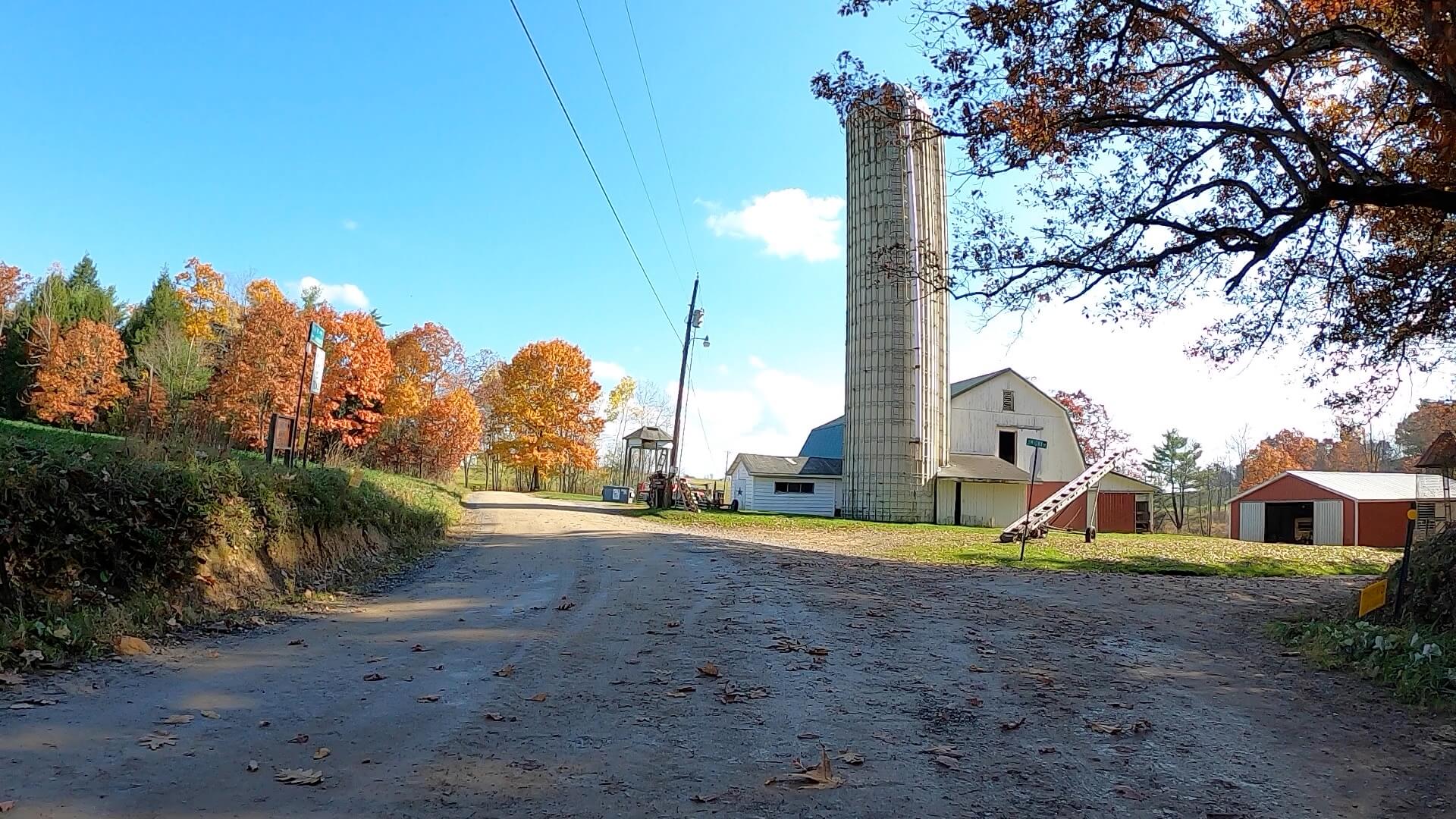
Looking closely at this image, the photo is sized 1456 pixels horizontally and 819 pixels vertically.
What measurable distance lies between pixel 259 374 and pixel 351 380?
572 cm

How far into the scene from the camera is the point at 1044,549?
2208cm

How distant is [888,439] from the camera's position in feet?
116

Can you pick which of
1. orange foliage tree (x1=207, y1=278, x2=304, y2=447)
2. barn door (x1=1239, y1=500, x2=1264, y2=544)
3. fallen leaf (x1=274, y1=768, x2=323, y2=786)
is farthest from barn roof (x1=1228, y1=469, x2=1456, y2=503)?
orange foliage tree (x1=207, y1=278, x2=304, y2=447)

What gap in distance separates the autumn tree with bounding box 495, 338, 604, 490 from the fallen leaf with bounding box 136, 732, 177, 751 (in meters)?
50.7

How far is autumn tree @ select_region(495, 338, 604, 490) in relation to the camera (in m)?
54.3

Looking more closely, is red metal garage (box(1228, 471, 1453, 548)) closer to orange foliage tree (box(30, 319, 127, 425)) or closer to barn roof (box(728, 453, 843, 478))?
barn roof (box(728, 453, 843, 478))

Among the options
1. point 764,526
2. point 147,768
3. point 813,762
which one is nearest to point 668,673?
point 813,762

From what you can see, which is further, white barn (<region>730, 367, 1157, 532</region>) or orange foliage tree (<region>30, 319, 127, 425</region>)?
orange foliage tree (<region>30, 319, 127, 425</region>)

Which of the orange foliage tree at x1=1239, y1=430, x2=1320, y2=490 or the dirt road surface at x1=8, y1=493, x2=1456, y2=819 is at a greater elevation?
the orange foliage tree at x1=1239, y1=430, x2=1320, y2=490

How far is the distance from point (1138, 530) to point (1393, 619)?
35756mm

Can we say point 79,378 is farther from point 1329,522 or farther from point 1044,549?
point 1329,522

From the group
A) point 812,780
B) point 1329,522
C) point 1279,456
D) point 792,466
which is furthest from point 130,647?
point 1279,456

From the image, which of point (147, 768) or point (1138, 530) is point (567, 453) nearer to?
point (1138, 530)

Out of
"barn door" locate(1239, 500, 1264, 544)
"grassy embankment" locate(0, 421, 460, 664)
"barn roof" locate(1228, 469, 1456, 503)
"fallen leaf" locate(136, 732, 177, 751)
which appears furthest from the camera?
"barn door" locate(1239, 500, 1264, 544)
